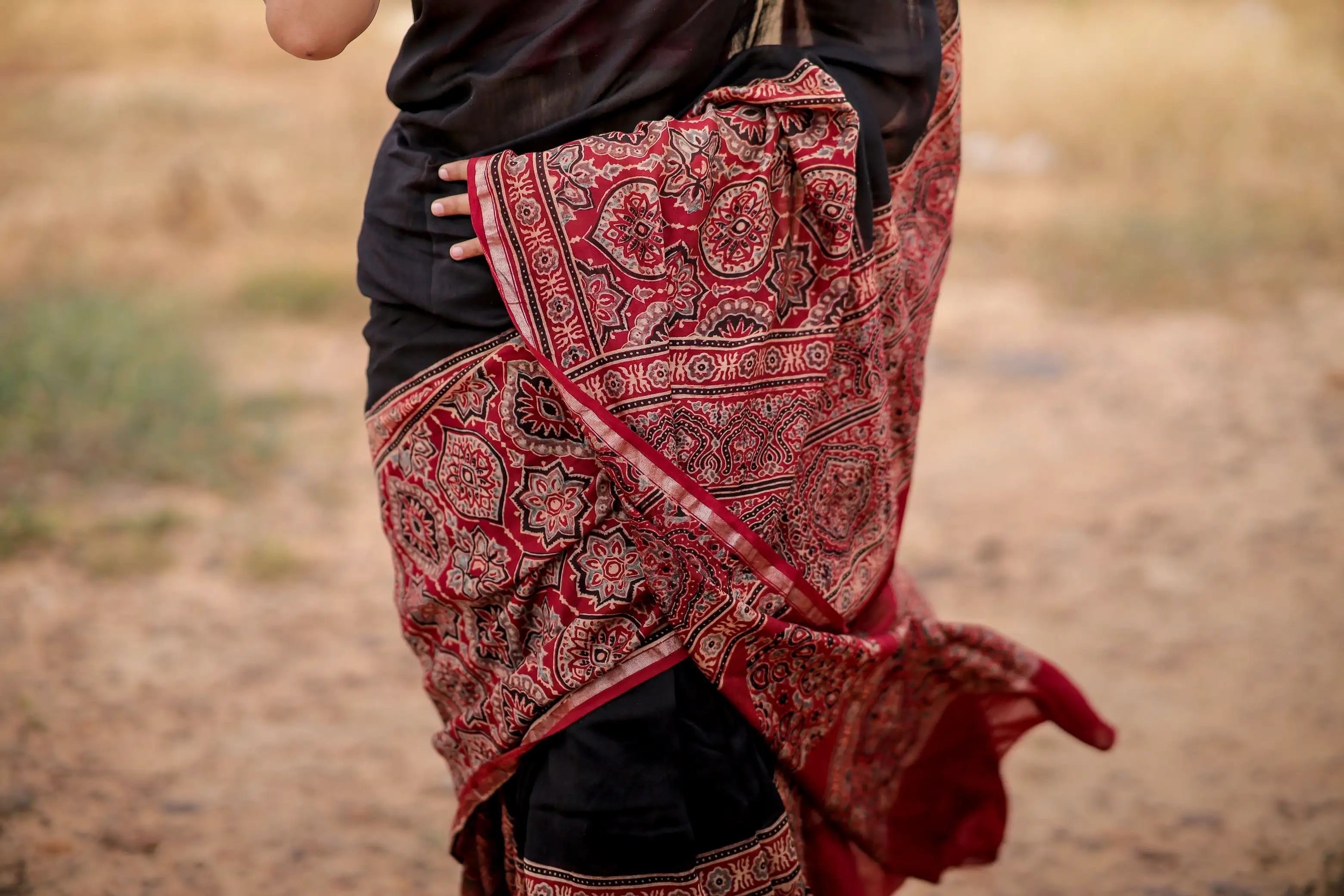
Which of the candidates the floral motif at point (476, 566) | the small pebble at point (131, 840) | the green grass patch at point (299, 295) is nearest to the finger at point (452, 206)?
the floral motif at point (476, 566)

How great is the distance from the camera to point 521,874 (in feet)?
4.67

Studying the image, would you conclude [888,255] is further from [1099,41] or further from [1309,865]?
[1099,41]

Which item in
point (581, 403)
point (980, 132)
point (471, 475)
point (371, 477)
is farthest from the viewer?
point (980, 132)

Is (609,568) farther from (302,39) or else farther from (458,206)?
(302,39)

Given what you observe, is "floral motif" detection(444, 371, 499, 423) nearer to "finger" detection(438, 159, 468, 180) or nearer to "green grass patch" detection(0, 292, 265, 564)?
"finger" detection(438, 159, 468, 180)

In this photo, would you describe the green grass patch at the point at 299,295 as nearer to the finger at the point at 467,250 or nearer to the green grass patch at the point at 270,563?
the green grass patch at the point at 270,563

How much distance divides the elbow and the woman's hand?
6.4 inches

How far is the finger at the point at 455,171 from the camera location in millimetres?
1308

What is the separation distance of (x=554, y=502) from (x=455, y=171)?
0.37 m

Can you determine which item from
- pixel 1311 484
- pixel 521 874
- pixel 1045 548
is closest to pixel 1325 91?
pixel 1311 484

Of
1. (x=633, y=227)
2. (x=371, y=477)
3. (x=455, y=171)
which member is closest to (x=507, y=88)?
(x=455, y=171)

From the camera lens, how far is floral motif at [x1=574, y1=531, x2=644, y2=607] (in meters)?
1.33

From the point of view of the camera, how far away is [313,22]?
128 cm

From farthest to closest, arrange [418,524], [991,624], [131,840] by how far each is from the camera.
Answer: [991,624] < [131,840] < [418,524]
